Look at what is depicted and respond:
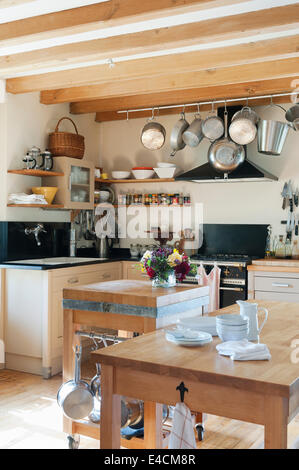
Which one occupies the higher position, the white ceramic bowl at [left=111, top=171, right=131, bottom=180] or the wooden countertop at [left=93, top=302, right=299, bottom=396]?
the white ceramic bowl at [left=111, top=171, right=131, bottom=180]

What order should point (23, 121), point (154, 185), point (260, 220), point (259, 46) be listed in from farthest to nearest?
point (154, 185)
point (260, 220)
point (23, 121)
point (259, 46)

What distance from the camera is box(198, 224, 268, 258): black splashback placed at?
5.78m

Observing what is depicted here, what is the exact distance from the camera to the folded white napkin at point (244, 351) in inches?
71.3

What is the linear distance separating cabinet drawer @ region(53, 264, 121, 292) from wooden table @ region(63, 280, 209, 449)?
4.51ft

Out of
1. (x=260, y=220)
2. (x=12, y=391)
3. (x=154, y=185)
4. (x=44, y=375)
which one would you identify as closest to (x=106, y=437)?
(x=12, y=391)

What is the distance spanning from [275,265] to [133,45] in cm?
250

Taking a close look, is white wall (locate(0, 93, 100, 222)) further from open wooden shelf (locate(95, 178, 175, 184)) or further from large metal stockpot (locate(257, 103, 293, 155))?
large metal stockpot (locate(257, 103, 293, 155))

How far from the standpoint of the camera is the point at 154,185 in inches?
251

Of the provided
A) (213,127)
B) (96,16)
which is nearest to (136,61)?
(213,127)

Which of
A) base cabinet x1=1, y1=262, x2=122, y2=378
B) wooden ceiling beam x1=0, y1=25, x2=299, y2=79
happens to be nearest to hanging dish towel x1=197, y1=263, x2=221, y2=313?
base cabinet x1=1, y1=262, x2=122, y2=378

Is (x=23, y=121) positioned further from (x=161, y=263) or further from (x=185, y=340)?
(x=185, y=340)

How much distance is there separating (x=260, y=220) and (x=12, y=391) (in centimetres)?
318

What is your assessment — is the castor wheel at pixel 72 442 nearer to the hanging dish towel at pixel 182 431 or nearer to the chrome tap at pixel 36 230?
the hanging dish towel at pixel 182 431

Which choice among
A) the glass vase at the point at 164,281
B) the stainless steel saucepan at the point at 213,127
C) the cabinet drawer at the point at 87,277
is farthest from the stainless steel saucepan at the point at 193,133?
the glass vase at the point at 164,281
